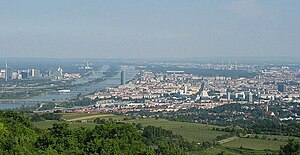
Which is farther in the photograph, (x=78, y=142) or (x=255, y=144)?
(x=255, y=144)

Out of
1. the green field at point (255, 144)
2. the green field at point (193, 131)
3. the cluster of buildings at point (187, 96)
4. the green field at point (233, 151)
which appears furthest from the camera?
the cluster of buildings at point (187, 96)

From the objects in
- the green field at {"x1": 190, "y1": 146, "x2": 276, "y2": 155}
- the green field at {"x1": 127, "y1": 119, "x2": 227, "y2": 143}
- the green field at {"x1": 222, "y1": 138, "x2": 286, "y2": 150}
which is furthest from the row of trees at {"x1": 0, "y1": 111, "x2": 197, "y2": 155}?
the green field at {"x1": 127, "y1": 119, "x2": 227, "y2": 143}

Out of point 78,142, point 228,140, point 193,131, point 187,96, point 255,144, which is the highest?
point 78,142

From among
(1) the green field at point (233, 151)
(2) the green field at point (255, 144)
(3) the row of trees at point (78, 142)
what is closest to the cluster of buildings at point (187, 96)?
(2) the green field at point (255, 144)

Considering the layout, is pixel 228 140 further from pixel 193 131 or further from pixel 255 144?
pixel 193 131

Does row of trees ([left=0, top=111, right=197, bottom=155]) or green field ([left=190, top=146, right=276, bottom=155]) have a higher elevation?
row of trees ([left=0, top=111, right=197, bottom=155])

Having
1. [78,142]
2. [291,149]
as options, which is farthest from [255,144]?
[78,142]

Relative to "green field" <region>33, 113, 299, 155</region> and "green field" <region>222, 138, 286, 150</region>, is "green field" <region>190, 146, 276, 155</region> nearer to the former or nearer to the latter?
"green field" <region>33, 113, 299, 155</region>

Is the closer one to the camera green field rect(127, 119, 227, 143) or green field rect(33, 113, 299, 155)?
green field rect(33, 113, 299, 155)

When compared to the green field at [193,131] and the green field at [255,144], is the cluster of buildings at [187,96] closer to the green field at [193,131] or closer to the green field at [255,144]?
the green field at [193,131]

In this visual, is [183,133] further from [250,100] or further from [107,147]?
[250,100]

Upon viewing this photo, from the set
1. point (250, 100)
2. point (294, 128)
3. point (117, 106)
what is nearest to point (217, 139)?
point (294, 128)
